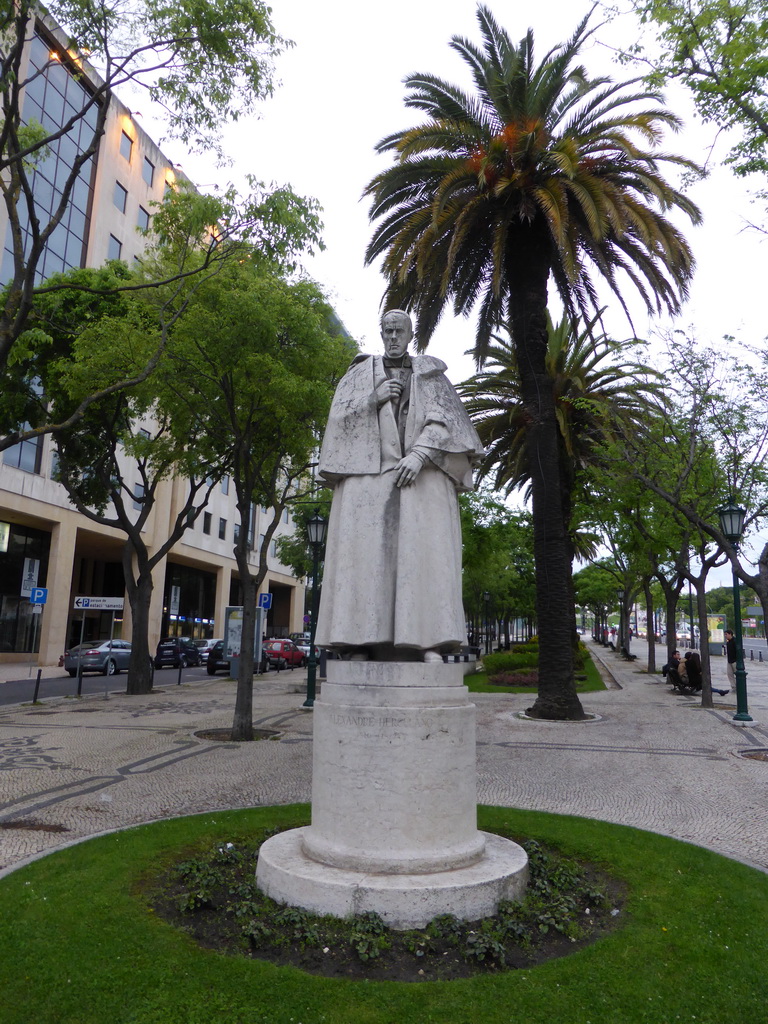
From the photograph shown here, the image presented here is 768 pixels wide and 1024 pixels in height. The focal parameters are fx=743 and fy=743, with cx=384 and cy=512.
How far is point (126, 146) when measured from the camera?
38.4m

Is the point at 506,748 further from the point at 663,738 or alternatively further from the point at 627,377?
the point at 627,377

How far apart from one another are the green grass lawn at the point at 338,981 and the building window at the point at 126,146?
4039 cm

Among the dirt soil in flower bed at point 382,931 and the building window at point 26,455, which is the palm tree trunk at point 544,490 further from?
the building window at point 26,455

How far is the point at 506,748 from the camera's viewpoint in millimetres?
12109

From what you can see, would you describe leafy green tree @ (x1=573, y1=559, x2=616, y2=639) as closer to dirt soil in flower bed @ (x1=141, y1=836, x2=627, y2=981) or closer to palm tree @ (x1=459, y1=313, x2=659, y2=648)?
palm tree @ (x1=459, y1=313, x2=659, y2=648)

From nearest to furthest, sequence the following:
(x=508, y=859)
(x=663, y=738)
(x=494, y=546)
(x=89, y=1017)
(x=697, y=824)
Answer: (x=89, y=1017)
(x=508, y=859)
(x=697, y=824)
(x=663, y=738)
(x=494, y=546)

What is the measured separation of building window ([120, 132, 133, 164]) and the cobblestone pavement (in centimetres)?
3103

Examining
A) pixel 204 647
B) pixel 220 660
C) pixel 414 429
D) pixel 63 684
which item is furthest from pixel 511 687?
pixel 204 647

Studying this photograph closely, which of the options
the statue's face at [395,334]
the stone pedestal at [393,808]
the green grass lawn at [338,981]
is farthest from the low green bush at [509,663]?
the stone pedestal at [393,808]

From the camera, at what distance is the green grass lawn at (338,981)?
11.1 feet

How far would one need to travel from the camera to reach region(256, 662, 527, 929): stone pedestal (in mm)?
4387

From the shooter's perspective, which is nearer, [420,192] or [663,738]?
[663,738]

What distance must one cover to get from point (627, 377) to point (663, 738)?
37.3 feet

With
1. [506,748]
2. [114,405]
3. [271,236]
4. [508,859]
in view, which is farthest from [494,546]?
[508,859]
